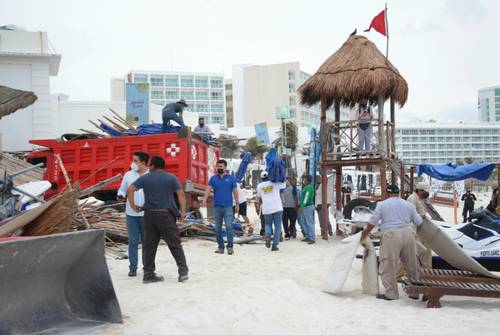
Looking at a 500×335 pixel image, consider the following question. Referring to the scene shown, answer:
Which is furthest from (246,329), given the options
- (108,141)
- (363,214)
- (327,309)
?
(108,141)

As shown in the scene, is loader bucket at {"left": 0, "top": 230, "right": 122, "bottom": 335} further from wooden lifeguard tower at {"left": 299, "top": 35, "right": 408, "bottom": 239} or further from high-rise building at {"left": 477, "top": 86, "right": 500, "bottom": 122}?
high-rise building at {"left": 477, "top": 86, "right": 500, "bottom": 122}

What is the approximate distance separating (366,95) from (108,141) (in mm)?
6341

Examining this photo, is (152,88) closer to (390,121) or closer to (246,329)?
(390,121)

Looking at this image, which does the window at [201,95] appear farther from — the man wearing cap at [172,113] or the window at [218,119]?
the man wearing cap at [172,113]

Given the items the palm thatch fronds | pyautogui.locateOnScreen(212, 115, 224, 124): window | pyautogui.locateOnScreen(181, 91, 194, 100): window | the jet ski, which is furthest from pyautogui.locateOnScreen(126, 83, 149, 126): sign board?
pyautogui.locateOnScreen(181, 91, 194, 100): window

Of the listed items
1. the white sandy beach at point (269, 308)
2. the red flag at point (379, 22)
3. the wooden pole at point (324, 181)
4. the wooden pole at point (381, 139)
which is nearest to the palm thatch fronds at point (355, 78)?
the wooden pole at point (381, 139)

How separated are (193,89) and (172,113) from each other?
359 feet

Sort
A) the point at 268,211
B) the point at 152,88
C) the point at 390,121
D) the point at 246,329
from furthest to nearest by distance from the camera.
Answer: the point at 152,88
the point at 390,121
the point at 268,211
the point at 246,329

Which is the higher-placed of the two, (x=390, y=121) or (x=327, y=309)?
(x=390, y=121)

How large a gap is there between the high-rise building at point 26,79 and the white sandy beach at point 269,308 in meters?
18.9

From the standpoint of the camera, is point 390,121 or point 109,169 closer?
point 109,169

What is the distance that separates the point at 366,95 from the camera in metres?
13.7

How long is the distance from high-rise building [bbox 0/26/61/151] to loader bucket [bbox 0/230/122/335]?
2146 centimetres

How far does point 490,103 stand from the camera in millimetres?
193625
